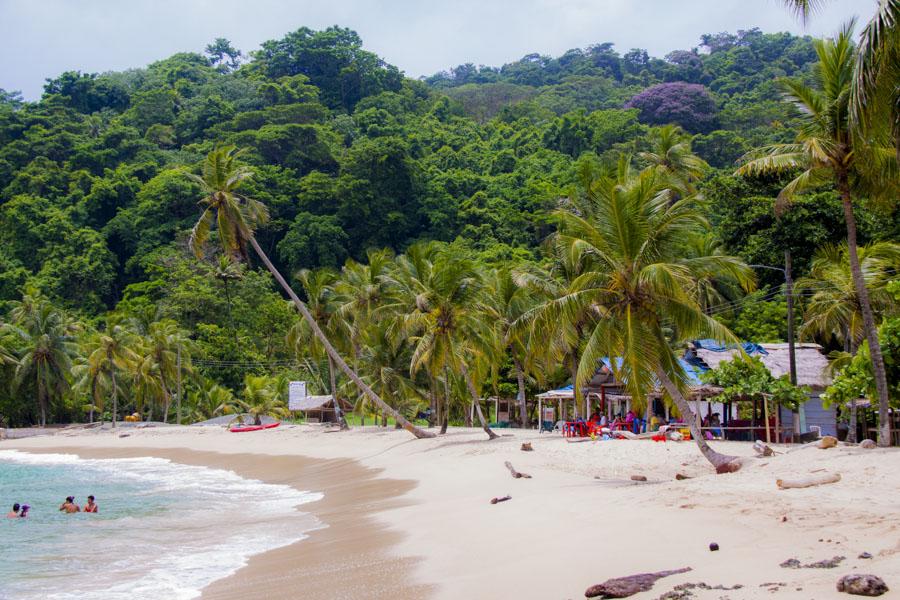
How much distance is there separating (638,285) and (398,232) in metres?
48.2

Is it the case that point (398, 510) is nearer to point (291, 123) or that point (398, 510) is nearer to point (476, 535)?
point (476, 535)

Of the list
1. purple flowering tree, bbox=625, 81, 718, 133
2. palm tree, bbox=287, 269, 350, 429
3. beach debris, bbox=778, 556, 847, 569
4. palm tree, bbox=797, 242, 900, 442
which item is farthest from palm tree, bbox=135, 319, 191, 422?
purple flowering tree, bbox=625, 81, 718, 133

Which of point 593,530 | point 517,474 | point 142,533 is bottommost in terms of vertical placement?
point 142,533

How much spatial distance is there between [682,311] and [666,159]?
25420mm

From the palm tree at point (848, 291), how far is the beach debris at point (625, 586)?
12.4 metres

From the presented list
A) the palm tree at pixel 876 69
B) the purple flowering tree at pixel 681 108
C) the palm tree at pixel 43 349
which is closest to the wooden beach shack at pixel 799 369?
the palm tree at pixel 876 69

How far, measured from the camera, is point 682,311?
1437cm

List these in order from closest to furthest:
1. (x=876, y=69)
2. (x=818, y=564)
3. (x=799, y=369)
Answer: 1. (x=818, y=564)
2. (x=876, y=69)
3. (x=799, y=369)

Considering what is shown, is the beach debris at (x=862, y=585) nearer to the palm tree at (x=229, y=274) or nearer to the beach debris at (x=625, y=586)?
the beach debris at (x=625, y=586)

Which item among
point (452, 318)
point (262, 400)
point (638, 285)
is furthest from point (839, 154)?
point (262, 400)

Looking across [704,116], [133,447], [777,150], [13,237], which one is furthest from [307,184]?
[777,150]

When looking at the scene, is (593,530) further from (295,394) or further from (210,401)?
(210,401)

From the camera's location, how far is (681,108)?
234ft

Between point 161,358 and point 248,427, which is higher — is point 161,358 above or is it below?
above
